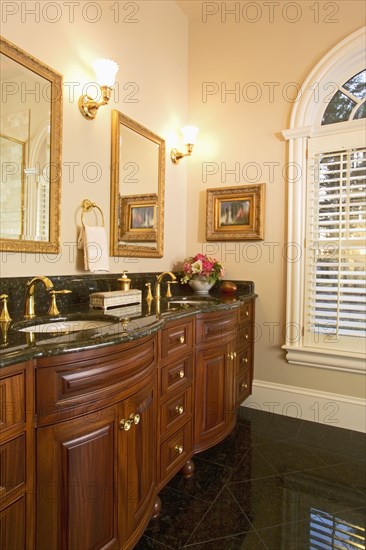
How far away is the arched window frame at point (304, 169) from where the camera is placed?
2402 mm

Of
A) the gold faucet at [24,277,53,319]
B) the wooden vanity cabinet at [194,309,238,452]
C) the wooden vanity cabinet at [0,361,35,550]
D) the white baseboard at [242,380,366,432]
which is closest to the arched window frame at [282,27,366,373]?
the white baseboard at [242,380,366,432]

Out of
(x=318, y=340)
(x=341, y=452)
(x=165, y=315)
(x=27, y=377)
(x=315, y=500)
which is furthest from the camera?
(x=318, y=340)

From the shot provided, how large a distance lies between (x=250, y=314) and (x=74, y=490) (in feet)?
6.07

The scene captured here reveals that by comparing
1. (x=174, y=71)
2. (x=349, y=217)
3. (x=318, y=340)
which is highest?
(x=174, y=71)

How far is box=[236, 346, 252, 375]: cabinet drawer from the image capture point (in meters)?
2.40

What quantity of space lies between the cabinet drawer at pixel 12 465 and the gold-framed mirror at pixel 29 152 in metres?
0.85

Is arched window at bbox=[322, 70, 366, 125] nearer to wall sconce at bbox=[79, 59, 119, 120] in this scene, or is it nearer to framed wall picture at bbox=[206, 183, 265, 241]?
framed wall picture at bbox=[206, 183, 265, 241]

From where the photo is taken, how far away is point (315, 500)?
1.66m

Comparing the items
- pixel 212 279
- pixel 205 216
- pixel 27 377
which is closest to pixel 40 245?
pixel 27 377

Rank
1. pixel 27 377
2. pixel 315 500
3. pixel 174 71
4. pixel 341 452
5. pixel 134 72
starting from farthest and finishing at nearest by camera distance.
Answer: pixel 174 71 < pixel 134 72 < pixel 341 452 < pixel 315 500 < pixel 27 377

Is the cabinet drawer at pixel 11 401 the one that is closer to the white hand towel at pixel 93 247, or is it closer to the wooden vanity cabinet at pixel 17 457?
the wooden vanity cabinet at pixel 17 457

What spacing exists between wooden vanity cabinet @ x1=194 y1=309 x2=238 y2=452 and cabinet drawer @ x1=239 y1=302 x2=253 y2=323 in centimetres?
19

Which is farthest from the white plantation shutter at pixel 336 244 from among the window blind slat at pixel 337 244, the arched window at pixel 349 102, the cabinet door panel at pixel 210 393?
the cabinet door panel at pixel 210 393

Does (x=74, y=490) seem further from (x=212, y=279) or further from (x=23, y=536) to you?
(x=212, y=279)
